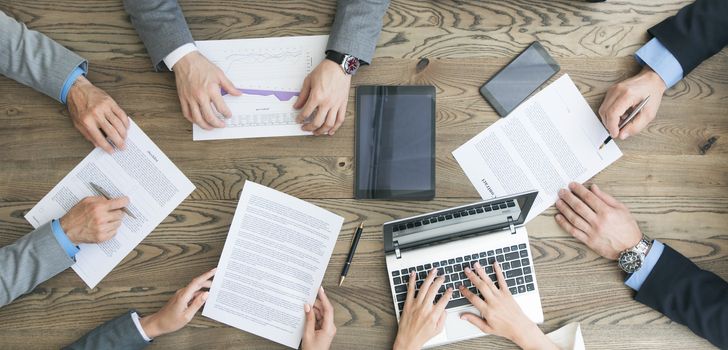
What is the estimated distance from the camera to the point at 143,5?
135cm

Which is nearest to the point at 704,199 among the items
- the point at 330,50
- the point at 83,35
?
the point at 330,50

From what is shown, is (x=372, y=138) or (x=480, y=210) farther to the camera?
(x=372, y=138)

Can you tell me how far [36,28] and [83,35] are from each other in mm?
122

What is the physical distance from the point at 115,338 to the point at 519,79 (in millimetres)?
1158

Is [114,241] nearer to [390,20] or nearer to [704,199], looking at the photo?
[390,20]

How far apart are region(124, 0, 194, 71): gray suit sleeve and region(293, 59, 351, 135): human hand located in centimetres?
32

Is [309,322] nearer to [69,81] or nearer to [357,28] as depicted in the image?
[357,28]

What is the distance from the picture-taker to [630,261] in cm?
130

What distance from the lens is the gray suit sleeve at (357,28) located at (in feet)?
4.35

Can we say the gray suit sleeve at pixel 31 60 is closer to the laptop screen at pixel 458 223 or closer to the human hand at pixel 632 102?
the laptop screen at pixel 458 223

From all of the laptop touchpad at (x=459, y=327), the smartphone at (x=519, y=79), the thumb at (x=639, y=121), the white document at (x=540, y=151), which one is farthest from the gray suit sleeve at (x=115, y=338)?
the thumb at (x=639, y=121)

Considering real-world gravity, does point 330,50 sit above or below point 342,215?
above

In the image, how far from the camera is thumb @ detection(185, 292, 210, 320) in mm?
1286

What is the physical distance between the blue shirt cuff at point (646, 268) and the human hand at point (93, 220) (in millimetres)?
1235
